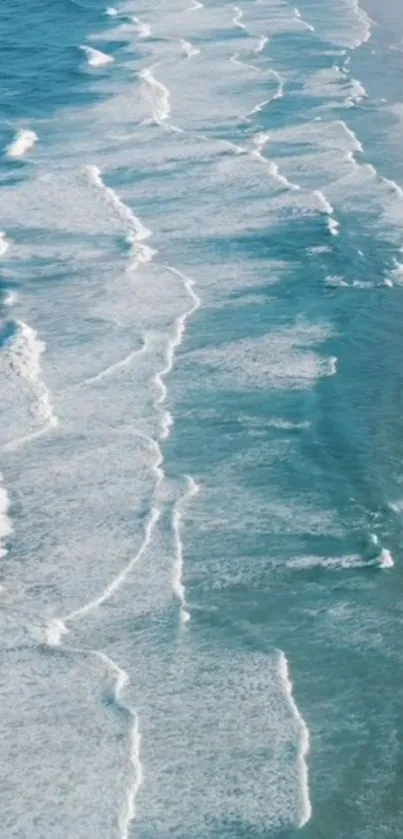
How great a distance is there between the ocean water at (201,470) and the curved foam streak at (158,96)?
63 millimetres

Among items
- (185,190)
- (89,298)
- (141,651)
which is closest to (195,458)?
(141,651)

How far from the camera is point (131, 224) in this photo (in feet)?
43.1

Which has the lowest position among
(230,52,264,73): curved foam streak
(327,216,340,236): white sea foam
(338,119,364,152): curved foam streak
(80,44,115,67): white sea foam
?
(80,44,115,67): white sea foam

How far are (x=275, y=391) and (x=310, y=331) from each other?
1.10 meters

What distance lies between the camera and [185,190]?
1398 centimetres

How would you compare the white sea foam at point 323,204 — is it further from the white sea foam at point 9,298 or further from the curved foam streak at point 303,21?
the curved foam streak at point 303,21

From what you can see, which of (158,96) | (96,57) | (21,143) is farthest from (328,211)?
(96,57)

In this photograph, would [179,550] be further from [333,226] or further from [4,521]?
[333,226]

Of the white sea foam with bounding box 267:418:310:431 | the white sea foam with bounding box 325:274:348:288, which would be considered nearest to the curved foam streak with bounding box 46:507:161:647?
the white sea foam with bounding box 267:418:310:431

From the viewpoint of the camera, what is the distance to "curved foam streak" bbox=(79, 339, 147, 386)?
9.98 meters

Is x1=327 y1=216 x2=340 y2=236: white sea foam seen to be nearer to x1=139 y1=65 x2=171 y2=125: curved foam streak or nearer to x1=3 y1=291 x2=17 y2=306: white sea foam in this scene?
x1=3 y1=291 x2=17 y2=306: white sea foam

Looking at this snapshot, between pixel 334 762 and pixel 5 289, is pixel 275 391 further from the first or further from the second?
pixel 334 762

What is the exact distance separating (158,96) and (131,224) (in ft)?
16.8

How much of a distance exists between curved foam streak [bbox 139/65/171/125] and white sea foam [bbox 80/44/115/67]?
637 mm
